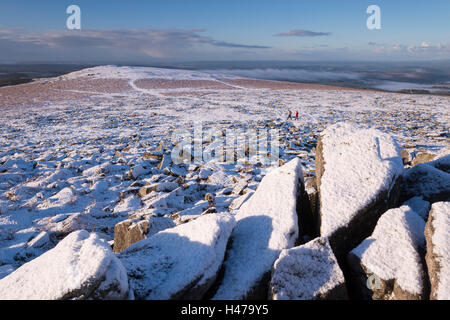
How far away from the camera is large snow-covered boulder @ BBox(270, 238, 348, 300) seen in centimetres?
266

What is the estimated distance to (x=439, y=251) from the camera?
2.72 meters

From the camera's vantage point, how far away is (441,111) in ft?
73.3

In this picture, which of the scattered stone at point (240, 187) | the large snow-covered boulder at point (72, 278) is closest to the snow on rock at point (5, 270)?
the large snow-covered boulder at point (72, 278)

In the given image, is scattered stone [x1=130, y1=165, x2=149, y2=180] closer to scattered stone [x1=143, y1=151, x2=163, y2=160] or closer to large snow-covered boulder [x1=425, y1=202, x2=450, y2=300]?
scattered stone [x1=143, y1=151, x2=163, y2=160]

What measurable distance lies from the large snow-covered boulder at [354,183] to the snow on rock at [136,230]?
2690mm

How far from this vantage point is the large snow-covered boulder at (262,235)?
284 centimetres

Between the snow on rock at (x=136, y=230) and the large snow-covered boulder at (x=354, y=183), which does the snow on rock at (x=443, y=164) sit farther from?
the snow on rock at (x=136, y=230)

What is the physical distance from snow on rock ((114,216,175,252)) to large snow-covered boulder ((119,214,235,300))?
2.93ft

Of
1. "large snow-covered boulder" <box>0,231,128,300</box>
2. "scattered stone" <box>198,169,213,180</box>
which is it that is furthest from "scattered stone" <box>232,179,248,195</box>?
"large snow-covered boulder" <box>0,231,128,300</box>

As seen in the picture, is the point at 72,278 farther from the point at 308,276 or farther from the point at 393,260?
the point at 393,260
